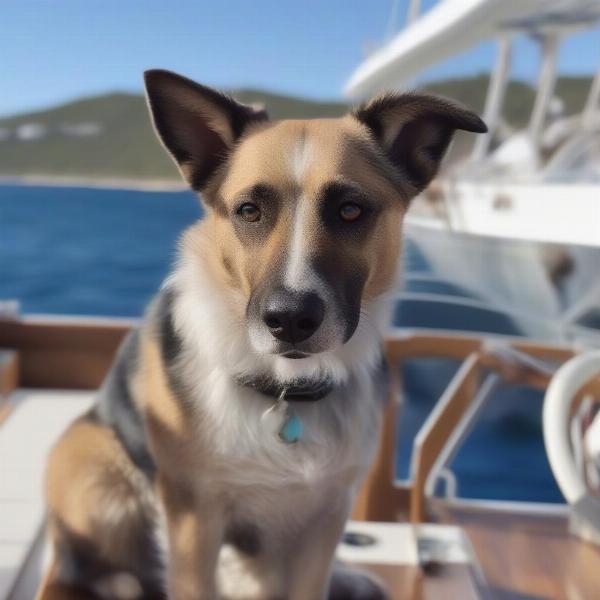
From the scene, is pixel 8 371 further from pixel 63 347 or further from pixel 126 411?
pixel 126 411

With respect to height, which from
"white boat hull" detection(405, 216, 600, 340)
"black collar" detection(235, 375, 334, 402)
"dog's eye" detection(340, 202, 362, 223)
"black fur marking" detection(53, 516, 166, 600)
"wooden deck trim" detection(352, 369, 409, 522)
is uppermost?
"dog's eye" detection(340, 202, 362, 223)

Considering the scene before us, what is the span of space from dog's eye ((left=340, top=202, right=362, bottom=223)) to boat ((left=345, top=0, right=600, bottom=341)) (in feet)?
4.88

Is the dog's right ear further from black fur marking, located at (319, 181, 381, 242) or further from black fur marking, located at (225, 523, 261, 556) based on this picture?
black fur marking, located at (225, 523, 261, 556)

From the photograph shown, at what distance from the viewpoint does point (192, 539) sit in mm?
967

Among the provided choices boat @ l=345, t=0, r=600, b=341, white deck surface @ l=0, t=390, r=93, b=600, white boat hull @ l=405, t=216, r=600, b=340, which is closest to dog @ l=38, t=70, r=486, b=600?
white deck surface @ l=0, t=390, r=93, b=600

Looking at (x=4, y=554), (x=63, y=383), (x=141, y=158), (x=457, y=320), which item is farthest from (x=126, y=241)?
(x=4, y=554)

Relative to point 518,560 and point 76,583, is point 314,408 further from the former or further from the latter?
point 518,560

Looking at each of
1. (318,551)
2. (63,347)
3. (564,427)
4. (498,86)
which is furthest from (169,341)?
(498,86)

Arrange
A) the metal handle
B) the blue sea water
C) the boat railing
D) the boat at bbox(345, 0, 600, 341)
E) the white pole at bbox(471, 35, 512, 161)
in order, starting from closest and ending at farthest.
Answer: the metal handle < the boat railing < the blue sea water < the boat at bbox(345, 0, 600, 341) < the white pole at bbox(471, 35, 512, 161)

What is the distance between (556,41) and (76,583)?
4.45m

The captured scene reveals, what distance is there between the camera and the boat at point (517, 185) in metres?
3.17

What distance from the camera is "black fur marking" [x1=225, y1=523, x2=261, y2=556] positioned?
1.05 meters

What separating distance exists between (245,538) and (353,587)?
28 cm

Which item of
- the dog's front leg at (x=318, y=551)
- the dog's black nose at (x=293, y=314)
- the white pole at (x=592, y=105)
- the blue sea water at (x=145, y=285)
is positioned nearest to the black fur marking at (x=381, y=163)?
the blue sea water at (x=145, y=285)
